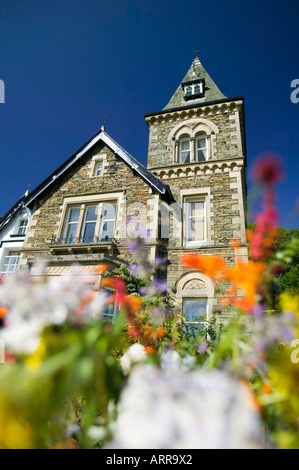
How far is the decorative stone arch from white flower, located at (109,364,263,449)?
8549 mm

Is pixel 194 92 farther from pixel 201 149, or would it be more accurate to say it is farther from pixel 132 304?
pixel 132 304

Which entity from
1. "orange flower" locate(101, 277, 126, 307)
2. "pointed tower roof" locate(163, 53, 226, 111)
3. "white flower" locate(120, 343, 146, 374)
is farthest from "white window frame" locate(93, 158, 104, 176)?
"white flower" locate(120, 343, 146, 374)

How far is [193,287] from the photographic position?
8.99m

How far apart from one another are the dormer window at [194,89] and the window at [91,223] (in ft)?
25.8

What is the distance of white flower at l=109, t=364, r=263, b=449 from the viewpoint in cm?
46

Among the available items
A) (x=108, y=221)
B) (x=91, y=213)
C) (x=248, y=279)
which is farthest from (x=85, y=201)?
(x=248, y=279)

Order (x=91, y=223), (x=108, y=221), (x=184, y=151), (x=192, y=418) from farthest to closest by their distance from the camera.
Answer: (x=184, y=151) → (x=91, y=223) → (x=108, y=221) → (x=192, y=418)

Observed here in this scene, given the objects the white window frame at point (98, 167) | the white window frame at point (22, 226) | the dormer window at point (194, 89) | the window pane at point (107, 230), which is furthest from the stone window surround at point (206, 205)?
the white window frame at point (22, 226)

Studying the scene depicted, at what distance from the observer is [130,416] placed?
1.82 ft

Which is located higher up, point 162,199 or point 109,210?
point 162,199

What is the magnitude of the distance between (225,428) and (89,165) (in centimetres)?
1272

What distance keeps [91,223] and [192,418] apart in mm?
10889

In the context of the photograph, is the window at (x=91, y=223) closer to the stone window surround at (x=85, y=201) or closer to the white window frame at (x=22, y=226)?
the stone window surround at (x=85, y=201)

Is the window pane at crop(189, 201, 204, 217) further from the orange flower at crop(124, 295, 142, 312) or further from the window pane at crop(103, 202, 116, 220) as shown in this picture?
the orange flower at crop(124, 295, 142, 312)
